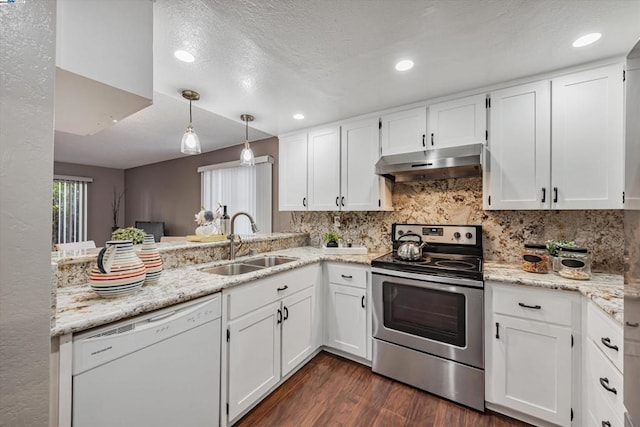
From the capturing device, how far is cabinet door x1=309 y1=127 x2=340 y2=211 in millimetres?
2807

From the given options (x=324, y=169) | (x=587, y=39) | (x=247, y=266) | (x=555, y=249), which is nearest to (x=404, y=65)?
(x=587, y=39)

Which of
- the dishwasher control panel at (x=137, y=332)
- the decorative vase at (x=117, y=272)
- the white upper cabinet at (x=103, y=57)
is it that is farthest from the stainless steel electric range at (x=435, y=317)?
the white upper cabinet at (x=103, y=57)

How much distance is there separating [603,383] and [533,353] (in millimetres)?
354

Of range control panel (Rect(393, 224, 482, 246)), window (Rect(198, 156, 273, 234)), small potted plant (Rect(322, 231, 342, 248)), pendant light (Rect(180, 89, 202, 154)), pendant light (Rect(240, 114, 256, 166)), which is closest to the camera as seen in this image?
pendant light (Rect(180, 89, 202, 154))

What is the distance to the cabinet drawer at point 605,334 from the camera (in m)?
1.17

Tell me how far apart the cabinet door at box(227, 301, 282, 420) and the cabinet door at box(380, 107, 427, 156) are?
5.54ft

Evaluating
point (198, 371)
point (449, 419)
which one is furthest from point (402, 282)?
point (198, 371)

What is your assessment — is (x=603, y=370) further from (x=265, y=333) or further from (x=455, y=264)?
(x=265, y=333)

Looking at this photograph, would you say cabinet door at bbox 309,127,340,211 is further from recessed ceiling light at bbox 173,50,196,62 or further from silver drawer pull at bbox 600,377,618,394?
silver drawer pull at bbox 600,377,618,394

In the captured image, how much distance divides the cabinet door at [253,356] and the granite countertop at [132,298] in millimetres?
Answer: 283

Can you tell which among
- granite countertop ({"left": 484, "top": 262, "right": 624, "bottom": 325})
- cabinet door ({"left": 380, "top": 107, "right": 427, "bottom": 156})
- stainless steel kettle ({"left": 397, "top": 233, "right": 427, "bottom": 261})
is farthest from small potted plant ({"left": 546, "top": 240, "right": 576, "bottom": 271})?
cabinet door ({"left": 380, "top": 107, "right": 427, "bottom": 156})

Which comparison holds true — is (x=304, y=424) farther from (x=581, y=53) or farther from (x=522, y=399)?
(x=581, y=53)

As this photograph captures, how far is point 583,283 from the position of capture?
1.55 m

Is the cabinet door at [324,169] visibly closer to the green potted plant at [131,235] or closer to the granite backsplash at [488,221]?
the granite backsplash at [488,221]
